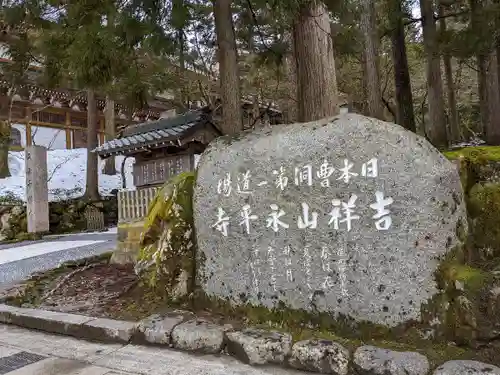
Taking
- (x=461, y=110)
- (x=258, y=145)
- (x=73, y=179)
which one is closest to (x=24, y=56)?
(x=73, y=179)

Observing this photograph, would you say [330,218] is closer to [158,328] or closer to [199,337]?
[199,337]

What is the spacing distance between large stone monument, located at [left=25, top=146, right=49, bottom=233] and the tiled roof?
481 centimetres

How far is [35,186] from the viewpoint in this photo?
13.4 metres

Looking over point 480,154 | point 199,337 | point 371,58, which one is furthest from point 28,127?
point 480,154

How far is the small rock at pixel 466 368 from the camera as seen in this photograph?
7.84 ft

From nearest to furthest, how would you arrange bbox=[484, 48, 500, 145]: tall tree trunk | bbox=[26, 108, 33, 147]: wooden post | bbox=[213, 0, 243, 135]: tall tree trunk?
1. bbox=[213, 0, 243, 135]: tall tree trunk
2. bbox=[484, 48, 500, 145]: tall tree trunk
3. bbox=[26, 108, 33, 147]: wooden post

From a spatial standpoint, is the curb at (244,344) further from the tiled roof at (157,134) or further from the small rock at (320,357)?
the tiled roof at (157,134)

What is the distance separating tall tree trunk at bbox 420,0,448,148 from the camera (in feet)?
34.0

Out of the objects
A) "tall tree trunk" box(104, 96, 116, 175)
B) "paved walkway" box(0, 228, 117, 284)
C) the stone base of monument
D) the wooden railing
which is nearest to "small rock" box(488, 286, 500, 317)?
the stone base of monument

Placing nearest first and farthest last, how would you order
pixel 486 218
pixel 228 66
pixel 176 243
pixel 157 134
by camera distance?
pixel 486 218 → pixel 176 243 → pixel 228 66 → pixel 157 134

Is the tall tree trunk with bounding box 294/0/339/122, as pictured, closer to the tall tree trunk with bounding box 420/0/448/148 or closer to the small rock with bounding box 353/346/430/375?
the small rock with bounding box 353/346/430/375

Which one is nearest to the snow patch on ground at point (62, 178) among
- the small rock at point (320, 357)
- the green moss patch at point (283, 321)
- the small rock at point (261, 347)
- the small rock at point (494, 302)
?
the green moss patch at point (283, 321)

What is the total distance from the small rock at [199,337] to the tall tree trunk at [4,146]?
14.8 meters

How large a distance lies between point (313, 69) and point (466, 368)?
4.55m
